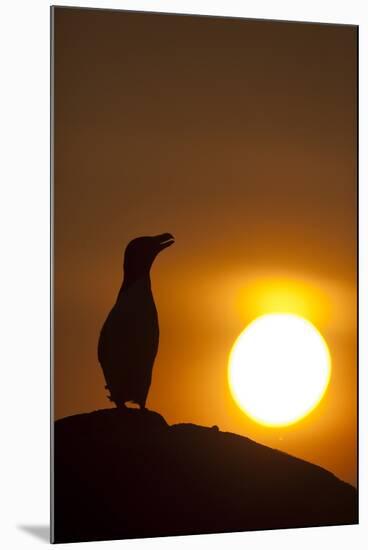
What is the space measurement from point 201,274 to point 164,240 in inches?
9.4

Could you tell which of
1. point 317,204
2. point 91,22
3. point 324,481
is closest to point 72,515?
point 324,481

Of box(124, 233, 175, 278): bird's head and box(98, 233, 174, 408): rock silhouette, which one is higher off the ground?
box(124, 233, 175, 278): bird's head

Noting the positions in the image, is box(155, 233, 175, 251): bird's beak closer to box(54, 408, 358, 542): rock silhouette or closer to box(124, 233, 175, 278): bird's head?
box(124, 233, 175, 278): bird's head

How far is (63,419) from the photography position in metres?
5.68

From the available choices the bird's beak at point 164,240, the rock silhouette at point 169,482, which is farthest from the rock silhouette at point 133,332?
the rock silhouette at point 169,482

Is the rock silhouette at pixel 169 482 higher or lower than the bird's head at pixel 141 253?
lower

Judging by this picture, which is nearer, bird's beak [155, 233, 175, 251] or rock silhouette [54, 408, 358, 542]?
rock silhouette [54, 408, 358, 542]

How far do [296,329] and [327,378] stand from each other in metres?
0.29

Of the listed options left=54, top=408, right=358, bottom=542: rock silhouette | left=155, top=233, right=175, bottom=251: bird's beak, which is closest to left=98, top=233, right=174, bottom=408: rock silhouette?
left=155, top=233, right=175, bottom=251: bird's beak

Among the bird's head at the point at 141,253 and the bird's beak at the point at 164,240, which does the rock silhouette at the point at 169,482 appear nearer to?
the bird's head at the point at 141,253

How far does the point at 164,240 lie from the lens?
582 centimetres

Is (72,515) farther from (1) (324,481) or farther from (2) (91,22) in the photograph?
(2) (91,22)

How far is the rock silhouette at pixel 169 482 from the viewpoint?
5688mm

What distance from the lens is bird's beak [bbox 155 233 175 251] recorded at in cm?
581
